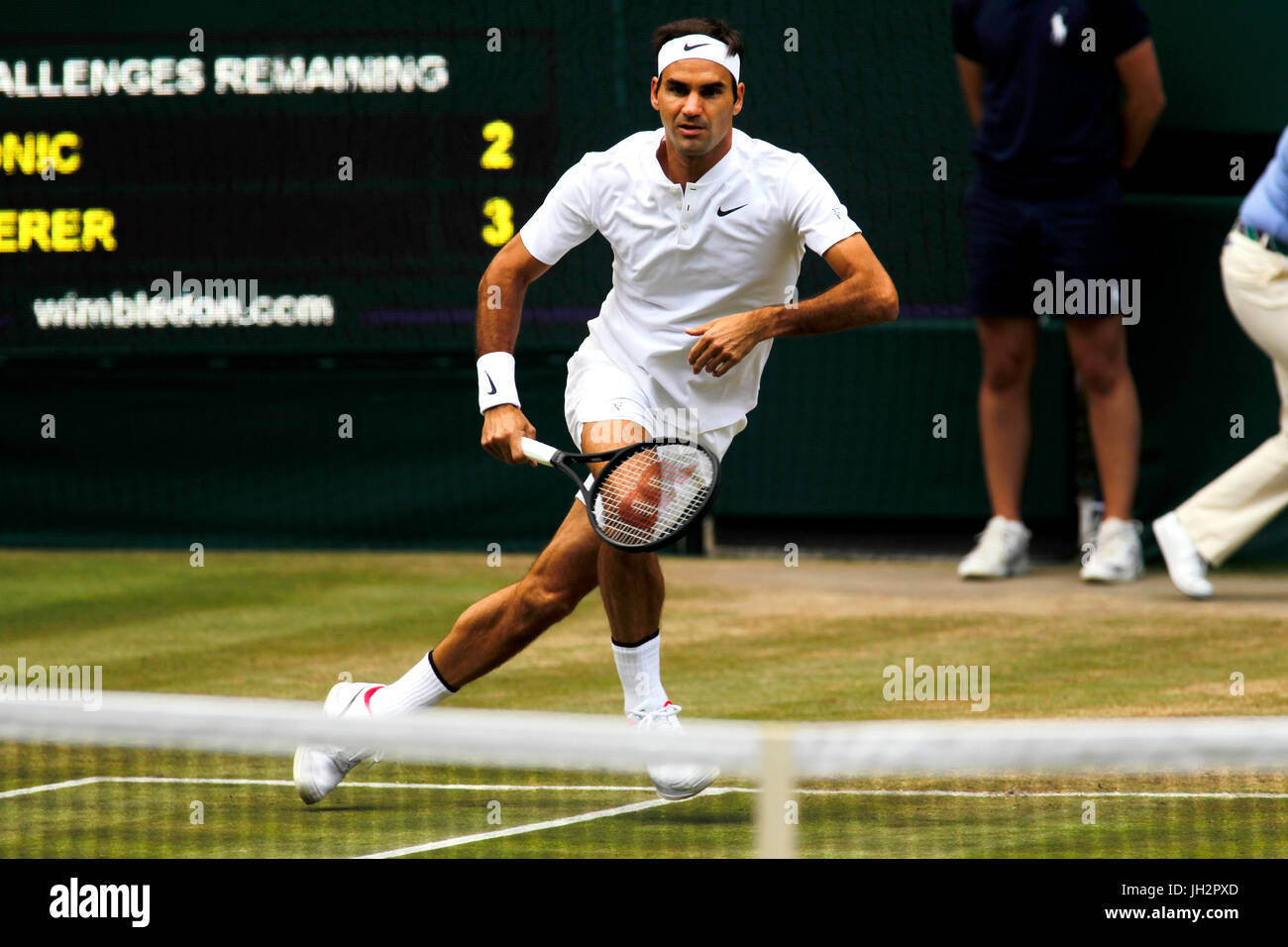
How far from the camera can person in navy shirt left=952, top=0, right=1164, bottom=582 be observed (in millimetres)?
7418

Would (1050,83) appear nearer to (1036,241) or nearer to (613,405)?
(1036,241)

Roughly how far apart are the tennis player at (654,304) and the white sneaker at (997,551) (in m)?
3.16

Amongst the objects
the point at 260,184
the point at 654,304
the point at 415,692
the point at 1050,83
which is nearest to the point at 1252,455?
the point at 1050,83

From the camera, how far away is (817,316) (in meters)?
4.39

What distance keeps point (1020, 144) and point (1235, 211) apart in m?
1.15

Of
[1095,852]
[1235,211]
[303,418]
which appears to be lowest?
[1095,852]

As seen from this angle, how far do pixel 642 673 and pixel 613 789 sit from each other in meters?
0.28

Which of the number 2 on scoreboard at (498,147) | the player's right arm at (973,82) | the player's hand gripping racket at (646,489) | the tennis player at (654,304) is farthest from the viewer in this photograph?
the number 2 on scoreboard at (498,147)

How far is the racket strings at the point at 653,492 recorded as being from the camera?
4.35 metres

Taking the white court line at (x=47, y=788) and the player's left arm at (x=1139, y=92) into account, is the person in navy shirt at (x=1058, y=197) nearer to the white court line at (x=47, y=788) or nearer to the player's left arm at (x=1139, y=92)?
the player's left arm at (x=1139, y=92)

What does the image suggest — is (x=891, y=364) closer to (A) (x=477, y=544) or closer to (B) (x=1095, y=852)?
(A) (x=477, y=544)

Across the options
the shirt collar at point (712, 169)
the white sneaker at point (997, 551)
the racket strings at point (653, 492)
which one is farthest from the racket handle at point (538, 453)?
the white sneaker at point (997, 551)

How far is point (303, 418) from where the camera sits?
894 cm
